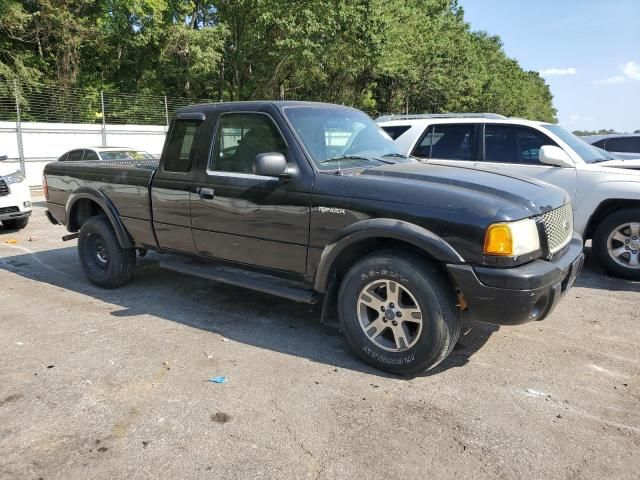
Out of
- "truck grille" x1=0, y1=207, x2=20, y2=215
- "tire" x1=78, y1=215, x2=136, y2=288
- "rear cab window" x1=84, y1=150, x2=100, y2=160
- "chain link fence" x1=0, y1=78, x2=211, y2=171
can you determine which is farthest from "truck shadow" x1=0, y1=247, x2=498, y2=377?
"chain link fence" x1=0, y1=78, x2=211, y2=171

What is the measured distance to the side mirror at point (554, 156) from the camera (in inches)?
248

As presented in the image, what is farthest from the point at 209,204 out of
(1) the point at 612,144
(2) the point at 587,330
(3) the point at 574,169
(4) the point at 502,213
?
(1) the point at 612,144

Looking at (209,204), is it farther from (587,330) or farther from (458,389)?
(587,330)

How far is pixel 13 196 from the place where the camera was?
9102mm

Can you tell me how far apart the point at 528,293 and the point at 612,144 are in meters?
10.3

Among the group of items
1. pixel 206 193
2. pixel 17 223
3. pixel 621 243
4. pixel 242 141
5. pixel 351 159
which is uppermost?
pixel 242 141

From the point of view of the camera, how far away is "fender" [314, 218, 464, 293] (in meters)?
3.42

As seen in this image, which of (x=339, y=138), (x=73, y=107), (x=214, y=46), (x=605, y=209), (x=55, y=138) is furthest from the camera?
(x=214, y=46)

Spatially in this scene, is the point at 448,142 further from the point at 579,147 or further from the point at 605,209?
the point at 605,209

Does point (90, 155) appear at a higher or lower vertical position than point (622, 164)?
lower

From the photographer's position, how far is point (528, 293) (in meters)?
3.32

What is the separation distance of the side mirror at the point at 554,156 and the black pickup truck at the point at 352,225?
2.22 metres

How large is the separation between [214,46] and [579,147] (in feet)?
67.3

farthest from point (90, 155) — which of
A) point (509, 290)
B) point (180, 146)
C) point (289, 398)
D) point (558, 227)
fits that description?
point (509, 290)
